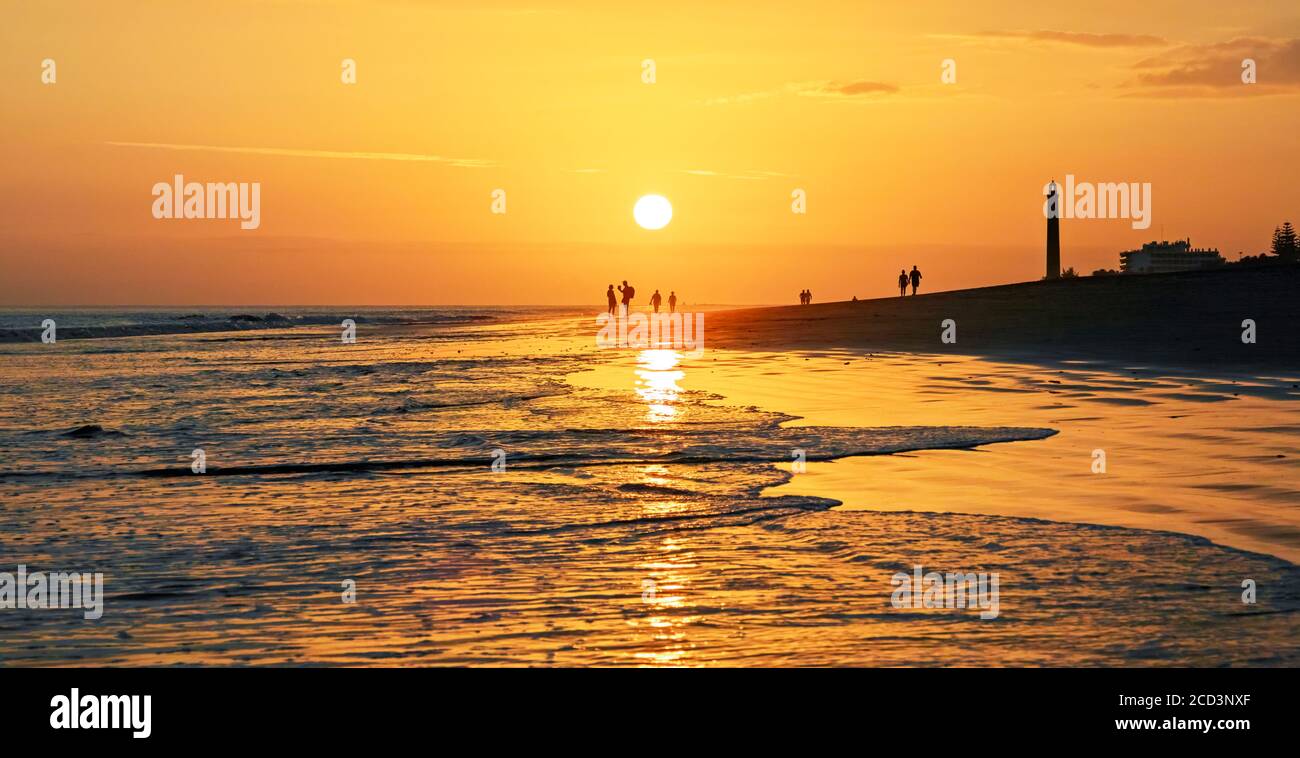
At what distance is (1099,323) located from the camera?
3878 centimetres

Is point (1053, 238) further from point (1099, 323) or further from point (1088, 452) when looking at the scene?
point (1088, 452)

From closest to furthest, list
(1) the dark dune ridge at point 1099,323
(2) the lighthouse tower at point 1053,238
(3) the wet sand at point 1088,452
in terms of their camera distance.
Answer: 1. (3) the wet sand at point 1088,452
2. (1) the dark dune ridge at point 1099,323
3. (2) the lighthouse tower at point 1053,238

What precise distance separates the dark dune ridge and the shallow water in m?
15.8

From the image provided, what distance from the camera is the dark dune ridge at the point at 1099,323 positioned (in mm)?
30812

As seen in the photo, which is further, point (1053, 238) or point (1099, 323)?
point (1053, 238)

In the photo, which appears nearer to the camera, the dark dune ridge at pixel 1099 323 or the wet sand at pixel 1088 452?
the wet sand at pixel 1088 452

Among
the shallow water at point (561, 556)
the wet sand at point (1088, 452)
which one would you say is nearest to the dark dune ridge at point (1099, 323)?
the wet sand at point (1088, 452)

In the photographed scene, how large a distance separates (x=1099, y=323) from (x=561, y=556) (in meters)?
33.7

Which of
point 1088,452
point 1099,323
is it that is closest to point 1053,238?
point 1099,323

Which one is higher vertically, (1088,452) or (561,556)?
(1088,452)

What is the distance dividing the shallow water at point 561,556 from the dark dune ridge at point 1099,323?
15.8 m

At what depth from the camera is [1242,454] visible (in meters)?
13.0

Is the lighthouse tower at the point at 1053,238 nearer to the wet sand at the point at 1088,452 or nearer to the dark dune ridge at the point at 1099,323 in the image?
the dark dune ridge at the point at 1099,323
